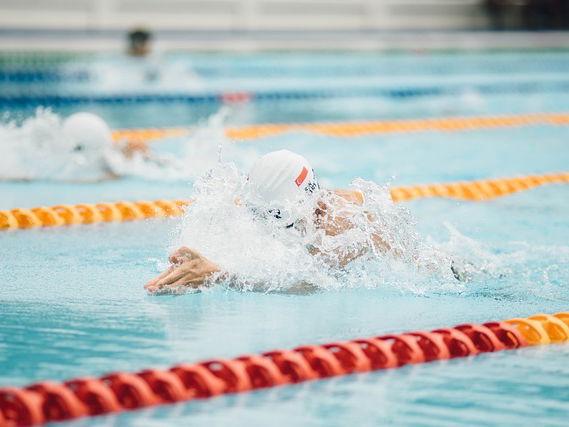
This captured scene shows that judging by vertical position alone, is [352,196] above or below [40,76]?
below

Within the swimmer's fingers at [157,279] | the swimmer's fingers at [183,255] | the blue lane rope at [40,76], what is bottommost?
the swimmer's fingers at [157,279]

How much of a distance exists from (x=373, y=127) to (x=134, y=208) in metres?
4.86

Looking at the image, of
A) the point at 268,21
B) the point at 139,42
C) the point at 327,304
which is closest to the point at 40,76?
the point at 139,42

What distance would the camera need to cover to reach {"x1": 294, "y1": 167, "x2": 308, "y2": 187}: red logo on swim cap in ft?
14.5

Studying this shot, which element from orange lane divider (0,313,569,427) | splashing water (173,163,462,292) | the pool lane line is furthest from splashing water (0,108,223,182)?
orange lane divider (0,313,569,427)

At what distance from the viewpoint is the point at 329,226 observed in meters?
4.62

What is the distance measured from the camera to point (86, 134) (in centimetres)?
763

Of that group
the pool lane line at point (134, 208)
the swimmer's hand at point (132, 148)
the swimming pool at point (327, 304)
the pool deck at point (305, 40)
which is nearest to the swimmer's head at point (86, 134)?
the swimmer's hand at point (132, 148)

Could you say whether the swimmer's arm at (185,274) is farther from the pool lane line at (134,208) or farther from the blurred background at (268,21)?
the blurred background at (268,21)

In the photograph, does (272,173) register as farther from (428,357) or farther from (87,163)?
(87,163)

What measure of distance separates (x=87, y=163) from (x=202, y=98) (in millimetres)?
4787

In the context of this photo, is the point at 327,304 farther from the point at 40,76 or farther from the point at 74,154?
the point at 40,76

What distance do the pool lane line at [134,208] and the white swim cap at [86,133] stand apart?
3.94 ft

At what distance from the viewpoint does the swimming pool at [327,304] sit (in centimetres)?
329
